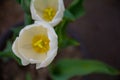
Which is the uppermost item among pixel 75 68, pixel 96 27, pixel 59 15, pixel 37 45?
pixel 59 15

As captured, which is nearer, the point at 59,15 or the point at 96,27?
the point at 59,15

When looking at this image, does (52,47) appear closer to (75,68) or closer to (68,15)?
(68,15)

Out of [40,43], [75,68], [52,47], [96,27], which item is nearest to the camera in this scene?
[52,47]

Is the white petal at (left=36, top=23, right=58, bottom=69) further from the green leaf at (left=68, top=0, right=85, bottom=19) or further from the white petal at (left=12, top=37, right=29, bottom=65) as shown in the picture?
the green leaf at (left=68, top=0, right=85, bottom=19)

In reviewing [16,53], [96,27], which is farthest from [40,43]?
[96,27]

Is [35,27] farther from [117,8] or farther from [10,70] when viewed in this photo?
[117,8]

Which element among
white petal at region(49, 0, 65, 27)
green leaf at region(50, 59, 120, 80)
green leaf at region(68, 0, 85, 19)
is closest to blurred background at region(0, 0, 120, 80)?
green leaf at region(50, 59, 120, 80)
